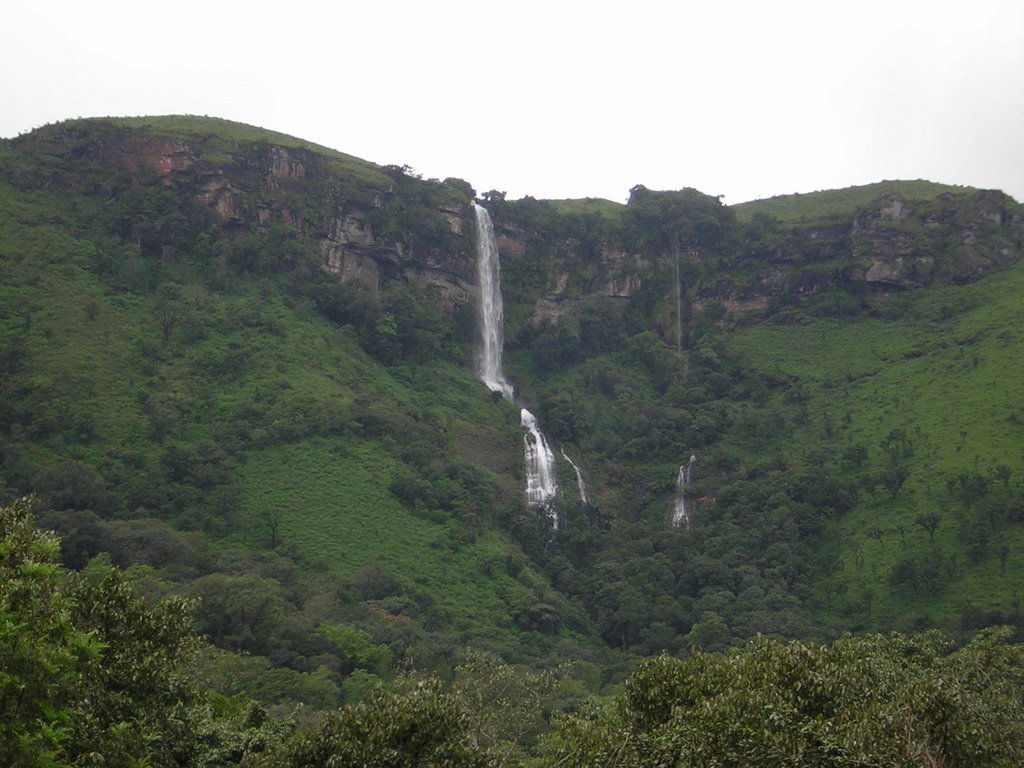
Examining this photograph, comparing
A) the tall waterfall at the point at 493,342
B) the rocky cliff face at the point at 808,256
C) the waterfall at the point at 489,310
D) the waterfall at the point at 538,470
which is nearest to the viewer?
the waterfall at the point at 538,470

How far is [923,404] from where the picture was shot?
59.7 metres

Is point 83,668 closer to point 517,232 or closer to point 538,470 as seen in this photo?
point 538,470

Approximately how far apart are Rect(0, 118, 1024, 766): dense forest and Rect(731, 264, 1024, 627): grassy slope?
0.87ft

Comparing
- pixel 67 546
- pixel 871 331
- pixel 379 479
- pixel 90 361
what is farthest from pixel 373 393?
pixel 871 331

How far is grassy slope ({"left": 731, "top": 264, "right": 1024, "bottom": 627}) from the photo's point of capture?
45250 mm

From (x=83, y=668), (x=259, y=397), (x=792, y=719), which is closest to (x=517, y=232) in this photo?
(x=259, y=397)

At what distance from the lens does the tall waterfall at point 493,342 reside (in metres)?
64.4

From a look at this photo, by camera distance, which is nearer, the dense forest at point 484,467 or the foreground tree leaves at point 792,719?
the foreground tree leaves at point 792,719

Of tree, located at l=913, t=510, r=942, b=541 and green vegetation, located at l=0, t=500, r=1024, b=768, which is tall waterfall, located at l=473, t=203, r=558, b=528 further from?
green vegetation, located at l=0, t=500, r=1024, b=768

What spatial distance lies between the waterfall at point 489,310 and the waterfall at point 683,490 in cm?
1591

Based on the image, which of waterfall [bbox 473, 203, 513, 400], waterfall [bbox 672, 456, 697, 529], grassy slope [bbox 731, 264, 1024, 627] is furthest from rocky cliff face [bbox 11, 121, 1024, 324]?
waterfall [bbox 672, 456, 697, 529]

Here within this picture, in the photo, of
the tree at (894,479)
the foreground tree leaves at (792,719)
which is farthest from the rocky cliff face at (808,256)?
the foreground tree leaves at (792,719)

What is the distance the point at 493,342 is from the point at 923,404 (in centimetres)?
3430

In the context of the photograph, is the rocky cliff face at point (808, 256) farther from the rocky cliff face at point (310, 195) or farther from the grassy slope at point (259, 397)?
the grassy slope at point (259, 397)
